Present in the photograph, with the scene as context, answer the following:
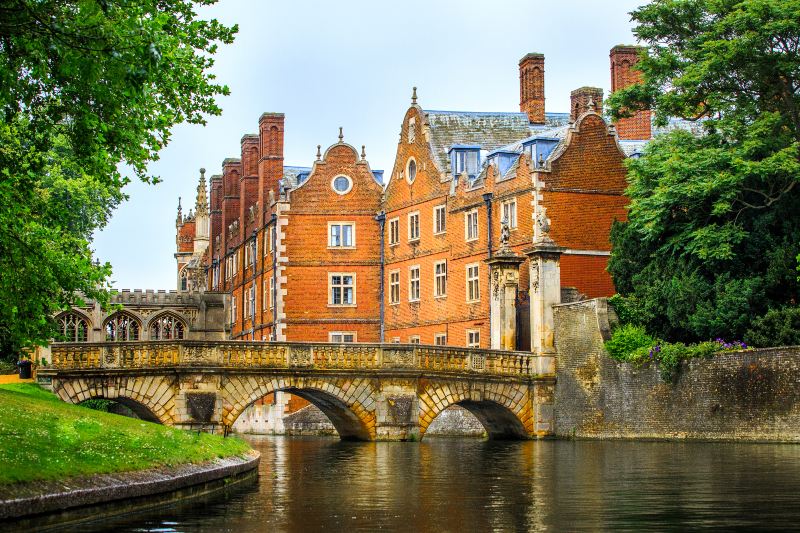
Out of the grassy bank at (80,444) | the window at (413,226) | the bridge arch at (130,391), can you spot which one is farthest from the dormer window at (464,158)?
the grassy bank at (80,444)

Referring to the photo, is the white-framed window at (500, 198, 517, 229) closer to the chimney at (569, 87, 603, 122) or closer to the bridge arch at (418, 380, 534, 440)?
the chimney at (569, 87, 603, 122)

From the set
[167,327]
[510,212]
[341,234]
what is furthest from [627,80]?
[167,327]

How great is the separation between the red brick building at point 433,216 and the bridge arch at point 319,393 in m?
7.25

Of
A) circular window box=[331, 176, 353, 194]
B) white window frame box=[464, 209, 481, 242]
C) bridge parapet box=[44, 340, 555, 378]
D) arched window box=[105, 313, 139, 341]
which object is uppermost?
circular window box=[331, 176, 353, 194]

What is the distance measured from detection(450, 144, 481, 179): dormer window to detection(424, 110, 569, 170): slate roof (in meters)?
1.45

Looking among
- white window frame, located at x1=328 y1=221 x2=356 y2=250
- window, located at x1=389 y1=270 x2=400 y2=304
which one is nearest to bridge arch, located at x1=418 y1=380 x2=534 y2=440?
window, located at x1=389 y1=270 x2=400 y2=304

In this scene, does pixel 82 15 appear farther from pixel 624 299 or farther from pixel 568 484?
pixel 624 299

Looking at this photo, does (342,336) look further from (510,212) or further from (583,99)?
(583,99)

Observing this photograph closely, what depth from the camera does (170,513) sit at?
15.0m

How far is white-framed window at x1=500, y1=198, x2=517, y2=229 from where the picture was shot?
147 ft

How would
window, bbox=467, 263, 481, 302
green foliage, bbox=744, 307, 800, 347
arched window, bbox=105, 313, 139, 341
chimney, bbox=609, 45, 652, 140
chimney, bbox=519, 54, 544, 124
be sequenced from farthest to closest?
arched window, bbox=105, 313, 139, 341 < chimney, bbox=519, 54, 544, 124 < chimney, bbox=609, 45, 652, 140 < window, bbox=467, 263, 481, 302 < green foliage, bbox=744, 307, 800, 347

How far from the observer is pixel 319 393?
35.8m

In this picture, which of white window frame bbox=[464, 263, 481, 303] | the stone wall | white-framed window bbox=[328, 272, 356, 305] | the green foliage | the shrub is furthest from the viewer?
white-framed window bbox=[328, 272, 356, 305]

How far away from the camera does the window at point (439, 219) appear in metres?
49.9
